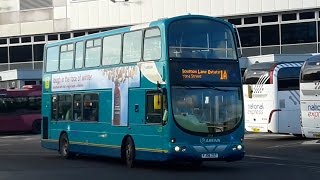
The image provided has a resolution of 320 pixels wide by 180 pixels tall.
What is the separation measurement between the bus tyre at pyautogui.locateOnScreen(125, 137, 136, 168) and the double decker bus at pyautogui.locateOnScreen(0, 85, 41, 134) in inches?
936

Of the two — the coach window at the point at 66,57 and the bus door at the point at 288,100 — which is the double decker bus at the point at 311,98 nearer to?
the bus door at the point at 288,100

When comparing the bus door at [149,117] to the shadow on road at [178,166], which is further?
the shadow on road at [178,166]

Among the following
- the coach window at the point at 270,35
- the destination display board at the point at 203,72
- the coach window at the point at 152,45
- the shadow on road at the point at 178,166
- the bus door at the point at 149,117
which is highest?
the coach window at the point at 270,35

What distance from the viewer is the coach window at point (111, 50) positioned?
2058 centimetres

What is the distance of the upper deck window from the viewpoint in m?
18.3

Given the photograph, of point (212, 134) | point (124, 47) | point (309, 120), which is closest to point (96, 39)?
point (124, 47)

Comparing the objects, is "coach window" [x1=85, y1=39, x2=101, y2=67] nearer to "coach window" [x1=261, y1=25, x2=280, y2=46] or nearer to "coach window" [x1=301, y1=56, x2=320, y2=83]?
"coach window" [x1=301, y1=56, x2=320, y2=83]

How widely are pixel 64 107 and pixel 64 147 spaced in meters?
1.32

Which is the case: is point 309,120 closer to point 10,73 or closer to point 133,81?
point 133,81

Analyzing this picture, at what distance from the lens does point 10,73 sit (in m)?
52.6

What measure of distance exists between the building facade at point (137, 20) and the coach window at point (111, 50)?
80.9 ft

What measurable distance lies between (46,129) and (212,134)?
8.87m

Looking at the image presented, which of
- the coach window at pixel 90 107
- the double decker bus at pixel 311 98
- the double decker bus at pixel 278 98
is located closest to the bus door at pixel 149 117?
the coach window at pixel 90 107

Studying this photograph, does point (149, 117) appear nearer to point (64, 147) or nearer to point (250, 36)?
point (64, 147)
